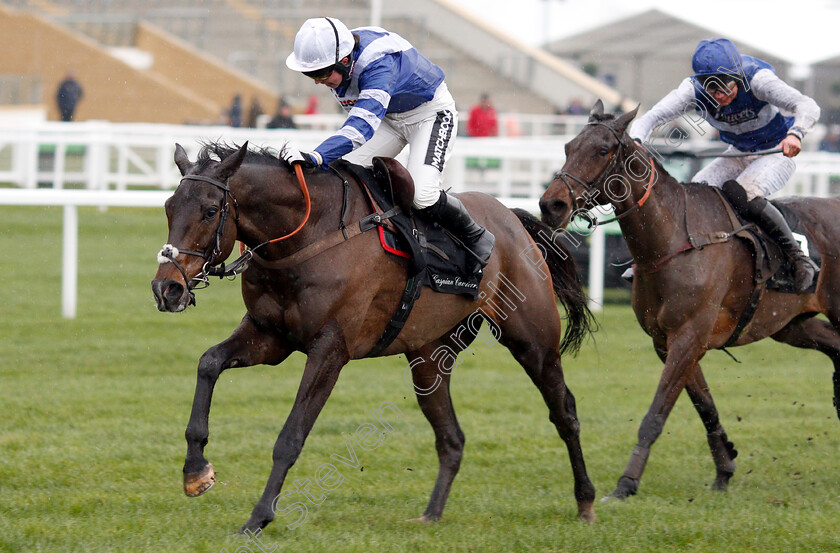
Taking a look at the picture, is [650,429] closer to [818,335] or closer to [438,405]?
[438,405]

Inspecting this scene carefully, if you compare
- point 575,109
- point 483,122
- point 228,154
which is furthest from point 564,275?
point 575,109

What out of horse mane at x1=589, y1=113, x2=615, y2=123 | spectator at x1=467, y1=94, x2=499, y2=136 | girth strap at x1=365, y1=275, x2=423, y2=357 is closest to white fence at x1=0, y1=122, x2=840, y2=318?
spectator at x1=467, y1=94, x2=499, y2=136

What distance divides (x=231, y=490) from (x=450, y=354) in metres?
1.19

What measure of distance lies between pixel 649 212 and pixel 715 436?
3.89 feet

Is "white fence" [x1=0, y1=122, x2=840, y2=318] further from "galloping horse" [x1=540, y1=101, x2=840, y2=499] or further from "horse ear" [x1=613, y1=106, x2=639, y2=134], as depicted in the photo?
"horse ear" [x1=613, y1=106, x2=639, y2=134]

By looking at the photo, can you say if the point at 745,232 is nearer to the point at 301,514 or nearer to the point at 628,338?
the point at 301,514

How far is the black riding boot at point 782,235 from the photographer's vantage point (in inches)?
223

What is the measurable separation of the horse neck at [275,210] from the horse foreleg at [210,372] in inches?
13.6

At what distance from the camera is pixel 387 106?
441 centimetres

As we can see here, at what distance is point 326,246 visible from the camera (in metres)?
4.24

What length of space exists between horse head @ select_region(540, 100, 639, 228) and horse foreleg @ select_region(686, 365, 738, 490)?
3.45 ft

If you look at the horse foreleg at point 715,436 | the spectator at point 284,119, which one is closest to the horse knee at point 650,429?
the horse foreleg at point 715,436

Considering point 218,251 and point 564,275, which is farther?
point 564,275

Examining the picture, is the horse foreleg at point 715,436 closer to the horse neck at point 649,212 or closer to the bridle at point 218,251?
the horse neck at point 649,212
